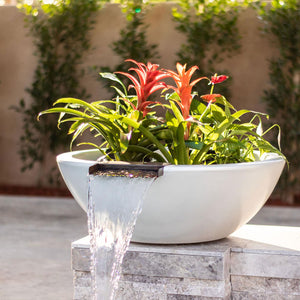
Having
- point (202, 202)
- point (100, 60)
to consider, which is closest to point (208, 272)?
point (202, 202)

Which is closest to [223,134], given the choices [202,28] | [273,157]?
[273,157]

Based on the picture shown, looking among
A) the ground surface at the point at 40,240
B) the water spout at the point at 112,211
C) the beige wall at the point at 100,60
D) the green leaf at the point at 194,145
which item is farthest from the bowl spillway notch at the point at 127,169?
the beige wall at the point at 100,60

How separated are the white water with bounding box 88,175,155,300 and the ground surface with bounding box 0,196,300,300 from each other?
2.83 feet

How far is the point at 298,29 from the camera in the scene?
14.8ft

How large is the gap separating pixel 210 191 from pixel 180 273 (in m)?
0.23

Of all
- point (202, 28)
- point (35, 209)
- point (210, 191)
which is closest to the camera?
point (210, 191)

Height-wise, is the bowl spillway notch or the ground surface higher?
the bowl spillway notch

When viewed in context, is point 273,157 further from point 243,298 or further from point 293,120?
point 293,120

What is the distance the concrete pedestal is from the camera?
1.54 metres

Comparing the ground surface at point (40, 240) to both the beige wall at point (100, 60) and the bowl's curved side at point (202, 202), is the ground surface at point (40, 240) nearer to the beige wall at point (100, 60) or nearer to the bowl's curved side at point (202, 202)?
the beige wall at point (100, 60)

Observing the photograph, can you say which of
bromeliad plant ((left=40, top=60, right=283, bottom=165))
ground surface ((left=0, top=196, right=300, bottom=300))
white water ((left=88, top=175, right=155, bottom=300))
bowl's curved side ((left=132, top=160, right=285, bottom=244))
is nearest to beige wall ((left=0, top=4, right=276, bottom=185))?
ground surface ((left=0, top=196, right=300, bottom=300))

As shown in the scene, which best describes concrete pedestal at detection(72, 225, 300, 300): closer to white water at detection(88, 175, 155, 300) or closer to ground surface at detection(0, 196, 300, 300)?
white water at detection(88, 175, 155, 300)

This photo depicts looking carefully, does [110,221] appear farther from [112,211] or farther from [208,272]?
[208,272]

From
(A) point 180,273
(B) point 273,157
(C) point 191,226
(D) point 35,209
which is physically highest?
(B) point 273,157
